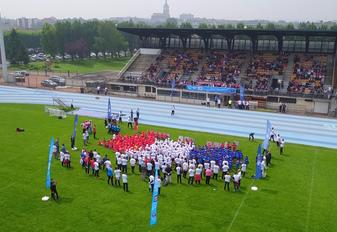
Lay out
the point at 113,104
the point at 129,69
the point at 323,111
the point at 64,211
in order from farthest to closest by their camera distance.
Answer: the point at 129,69 → the point at 113,104 → the point at 323,111 → the point at 64,211

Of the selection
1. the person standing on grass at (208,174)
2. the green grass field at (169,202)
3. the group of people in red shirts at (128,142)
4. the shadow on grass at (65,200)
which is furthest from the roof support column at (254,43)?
the shadow on grass at (65,200)

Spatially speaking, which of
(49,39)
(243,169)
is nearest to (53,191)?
(243,169)

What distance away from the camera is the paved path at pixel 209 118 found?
1120 inches

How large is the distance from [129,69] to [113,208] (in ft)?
118

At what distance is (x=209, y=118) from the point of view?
33.1 meters

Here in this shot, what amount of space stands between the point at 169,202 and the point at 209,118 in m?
18.3

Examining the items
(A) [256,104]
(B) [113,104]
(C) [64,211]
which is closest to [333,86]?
(A) [256,104]

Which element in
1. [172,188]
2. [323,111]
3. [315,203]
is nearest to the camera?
[315,203]

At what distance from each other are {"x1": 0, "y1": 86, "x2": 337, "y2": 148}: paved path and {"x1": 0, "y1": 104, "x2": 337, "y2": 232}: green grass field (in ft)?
22.2

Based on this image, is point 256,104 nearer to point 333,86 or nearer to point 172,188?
point 333,86

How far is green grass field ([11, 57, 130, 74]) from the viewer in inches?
2718

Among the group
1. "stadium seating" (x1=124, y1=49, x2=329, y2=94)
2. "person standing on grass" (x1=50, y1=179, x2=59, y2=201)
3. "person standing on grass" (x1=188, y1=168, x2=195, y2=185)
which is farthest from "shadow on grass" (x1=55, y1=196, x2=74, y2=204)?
"stadium seating" (x1=124, y1=49, x2=329, y2=94)

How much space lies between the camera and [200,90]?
3959 centimetres

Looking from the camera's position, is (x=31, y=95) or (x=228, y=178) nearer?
(x=228, y=178)
